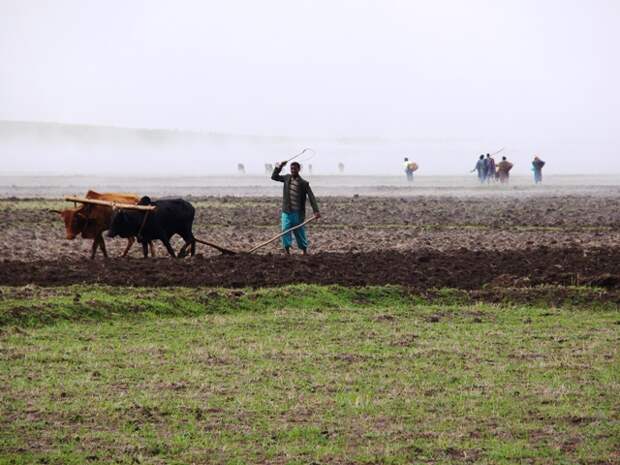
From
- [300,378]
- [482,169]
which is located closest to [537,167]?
[482,169]

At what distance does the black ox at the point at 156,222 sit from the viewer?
75.7 ft

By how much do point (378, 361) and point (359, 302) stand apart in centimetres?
476

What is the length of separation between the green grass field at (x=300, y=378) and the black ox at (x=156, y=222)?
454 centimetres

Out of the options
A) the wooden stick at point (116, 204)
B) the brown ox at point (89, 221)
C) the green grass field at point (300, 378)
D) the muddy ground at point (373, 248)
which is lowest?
the green grass field at point (300, 378)

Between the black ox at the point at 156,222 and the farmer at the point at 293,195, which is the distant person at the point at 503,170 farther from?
the black ox at the point at 156,222

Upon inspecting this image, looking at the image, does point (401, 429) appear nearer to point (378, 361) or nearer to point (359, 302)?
point (378, 361)

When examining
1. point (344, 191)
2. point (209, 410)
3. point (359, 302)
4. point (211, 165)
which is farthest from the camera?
point (211, 165)

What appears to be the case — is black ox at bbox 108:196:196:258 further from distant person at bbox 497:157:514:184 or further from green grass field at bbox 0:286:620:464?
distant person at bbox 497:157:514:184

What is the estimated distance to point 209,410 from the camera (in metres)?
11.6

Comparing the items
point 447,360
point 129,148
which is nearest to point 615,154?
point 129,148

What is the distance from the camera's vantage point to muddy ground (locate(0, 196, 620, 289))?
787 inches

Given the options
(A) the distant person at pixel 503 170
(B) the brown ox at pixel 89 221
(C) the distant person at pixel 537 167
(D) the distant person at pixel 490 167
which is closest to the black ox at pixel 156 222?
(B) the brown ox at pixel 89 221

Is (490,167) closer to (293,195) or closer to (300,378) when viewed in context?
(293,195)

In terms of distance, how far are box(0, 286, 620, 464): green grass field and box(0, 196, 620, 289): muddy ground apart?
1.21 meters
